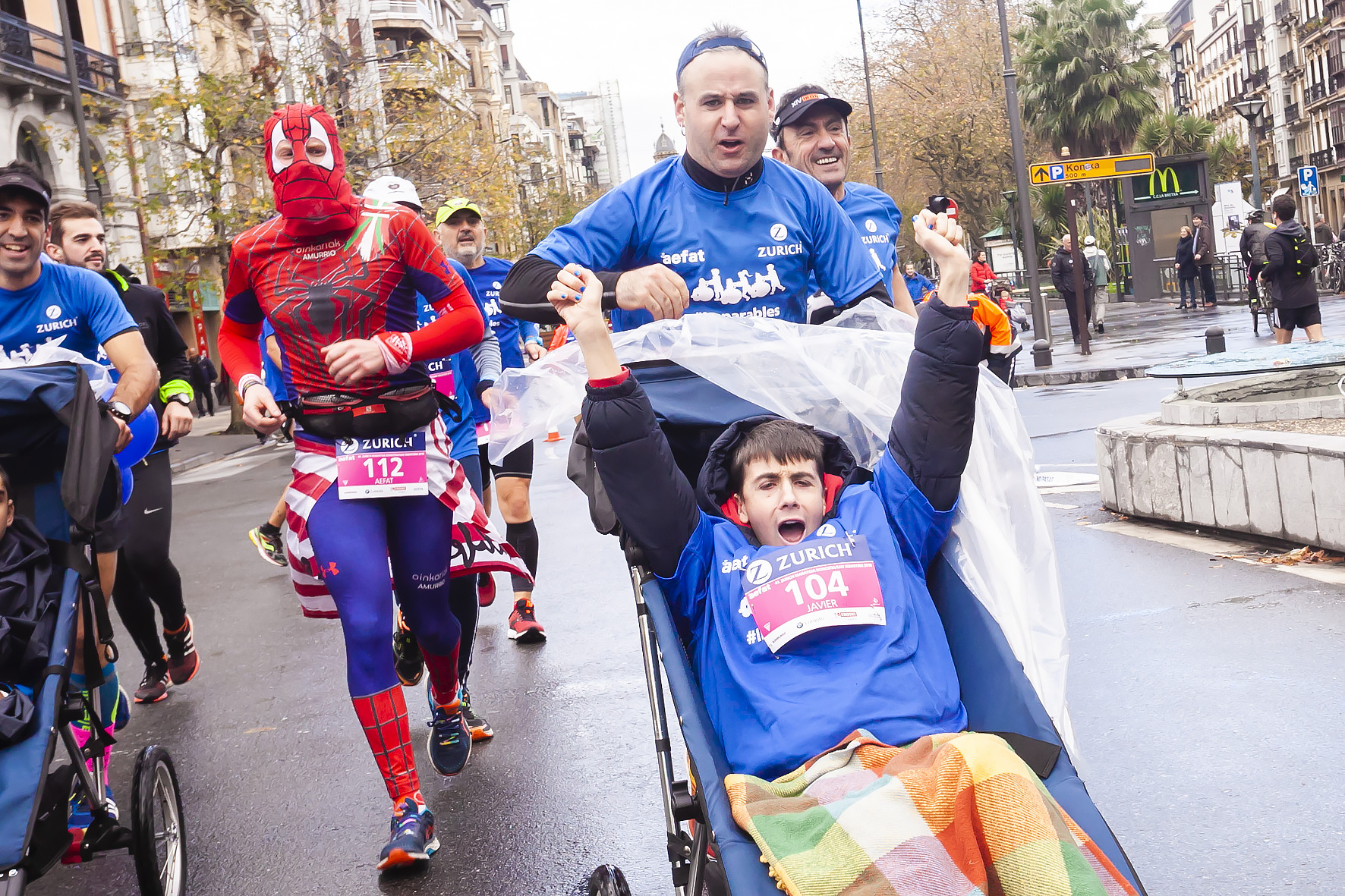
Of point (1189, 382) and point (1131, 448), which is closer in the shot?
point (1131, 448)

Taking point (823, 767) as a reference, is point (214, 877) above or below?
below

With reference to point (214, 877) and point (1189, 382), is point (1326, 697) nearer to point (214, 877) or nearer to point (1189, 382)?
point (214, 877)

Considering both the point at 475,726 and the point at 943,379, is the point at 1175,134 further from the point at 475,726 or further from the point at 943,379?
the point at 943,379

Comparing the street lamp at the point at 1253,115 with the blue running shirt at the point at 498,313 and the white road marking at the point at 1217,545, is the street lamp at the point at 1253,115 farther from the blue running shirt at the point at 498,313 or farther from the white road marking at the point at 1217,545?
the blue running shirt at the point at 498,313

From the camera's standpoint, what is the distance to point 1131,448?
777cm

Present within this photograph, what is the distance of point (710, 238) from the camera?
3.66 m

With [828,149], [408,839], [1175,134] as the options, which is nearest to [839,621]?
[408,839]

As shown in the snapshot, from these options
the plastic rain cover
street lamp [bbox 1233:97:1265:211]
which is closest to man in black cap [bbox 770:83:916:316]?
the plastic rain cover

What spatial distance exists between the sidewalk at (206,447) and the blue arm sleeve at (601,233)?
1717 cm

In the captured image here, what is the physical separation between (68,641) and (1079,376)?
16.8 metres

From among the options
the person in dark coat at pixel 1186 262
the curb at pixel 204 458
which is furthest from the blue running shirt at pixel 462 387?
the person in dark coat at pixel 1186 262

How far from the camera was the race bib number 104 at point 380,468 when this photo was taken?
3.97m

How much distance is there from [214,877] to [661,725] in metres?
1.79

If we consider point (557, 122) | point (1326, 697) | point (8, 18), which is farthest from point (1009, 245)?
point (557, 122)
